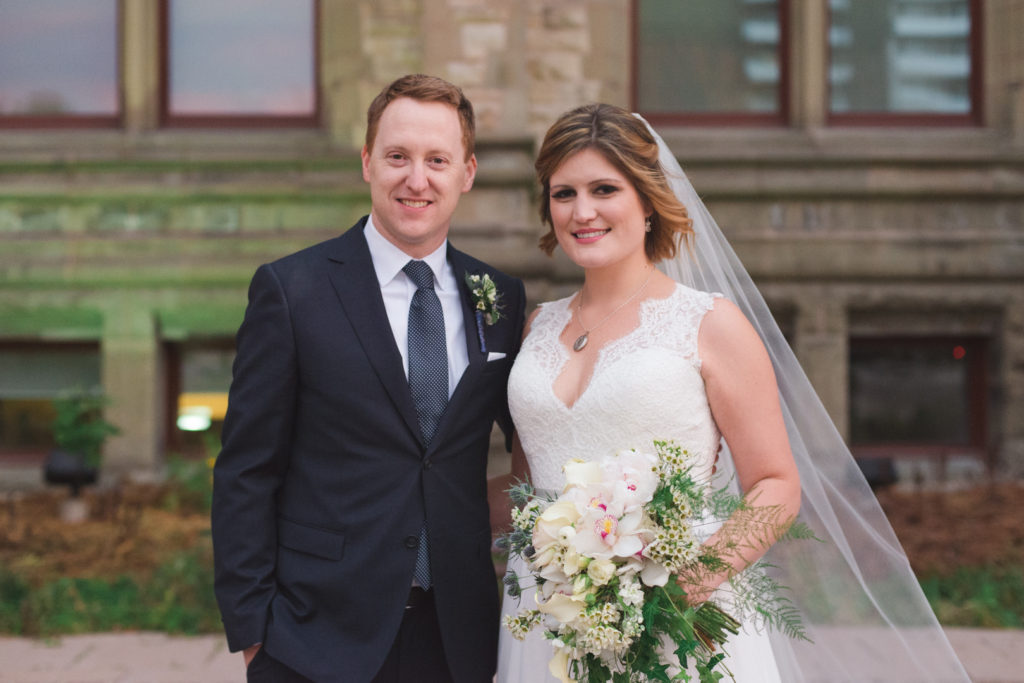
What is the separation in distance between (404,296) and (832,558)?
1.73 metres

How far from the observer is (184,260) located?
780 cm

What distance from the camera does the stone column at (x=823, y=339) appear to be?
25.8 ft

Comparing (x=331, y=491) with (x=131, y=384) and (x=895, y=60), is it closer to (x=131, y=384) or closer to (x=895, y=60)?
(x=131, y=384)

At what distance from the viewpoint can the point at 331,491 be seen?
2.64 metres

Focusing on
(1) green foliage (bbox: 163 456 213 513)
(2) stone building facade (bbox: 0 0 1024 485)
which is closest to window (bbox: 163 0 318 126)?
(2) stone building facade (bbox: 0 0 1024 485)

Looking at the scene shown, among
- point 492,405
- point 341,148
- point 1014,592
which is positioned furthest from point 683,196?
point 341,148

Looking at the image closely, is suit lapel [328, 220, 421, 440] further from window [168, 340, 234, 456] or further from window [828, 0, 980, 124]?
window [828, 0, 980, 124]

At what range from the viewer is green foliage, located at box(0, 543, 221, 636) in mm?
5391

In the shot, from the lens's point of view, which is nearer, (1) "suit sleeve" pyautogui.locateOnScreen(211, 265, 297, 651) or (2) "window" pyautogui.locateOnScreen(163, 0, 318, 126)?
(1) "suit sleeve" pyautogui.locateOnScreen(211, 265, 297, 651)

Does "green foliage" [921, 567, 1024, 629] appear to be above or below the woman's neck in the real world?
below

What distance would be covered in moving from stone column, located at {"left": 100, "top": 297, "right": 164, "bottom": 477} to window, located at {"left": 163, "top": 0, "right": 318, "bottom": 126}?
2.08 metres

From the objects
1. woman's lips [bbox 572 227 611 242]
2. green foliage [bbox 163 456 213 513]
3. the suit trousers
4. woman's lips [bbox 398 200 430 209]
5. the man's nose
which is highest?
the man's nose

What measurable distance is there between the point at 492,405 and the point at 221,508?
0.88m

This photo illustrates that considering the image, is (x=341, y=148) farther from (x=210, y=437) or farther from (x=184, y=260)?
(x=210, y=437)
